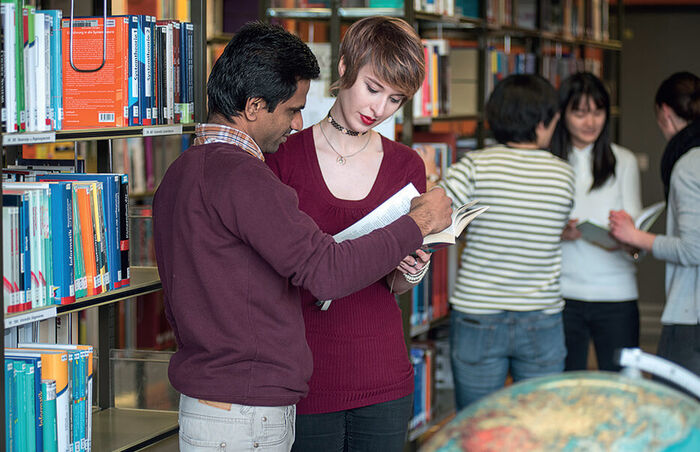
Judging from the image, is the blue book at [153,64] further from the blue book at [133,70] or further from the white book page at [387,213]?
the white book page at [387,213]

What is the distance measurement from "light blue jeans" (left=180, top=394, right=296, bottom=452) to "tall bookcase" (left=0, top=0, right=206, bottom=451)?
0.46 m

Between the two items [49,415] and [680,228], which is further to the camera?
[680,228]

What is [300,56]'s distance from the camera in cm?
170

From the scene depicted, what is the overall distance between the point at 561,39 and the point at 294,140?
3536 mm

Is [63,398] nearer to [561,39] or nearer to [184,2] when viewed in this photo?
[184,2]

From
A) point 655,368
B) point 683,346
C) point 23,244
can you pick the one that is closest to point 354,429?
point 23,244

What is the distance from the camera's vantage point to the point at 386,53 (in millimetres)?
1941

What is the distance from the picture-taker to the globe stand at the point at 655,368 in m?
1.18

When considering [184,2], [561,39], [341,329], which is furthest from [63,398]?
[561,39]

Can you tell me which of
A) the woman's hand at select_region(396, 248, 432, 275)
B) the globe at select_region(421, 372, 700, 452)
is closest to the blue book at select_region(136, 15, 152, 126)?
the woman's hand at select_region(396, 248, 432, 275)

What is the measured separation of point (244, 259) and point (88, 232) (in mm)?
617

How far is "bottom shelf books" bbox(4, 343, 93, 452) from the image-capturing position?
1784 mm

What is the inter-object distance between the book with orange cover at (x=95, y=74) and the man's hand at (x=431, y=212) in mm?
809

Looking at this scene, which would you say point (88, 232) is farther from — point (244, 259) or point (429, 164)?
point (429, 164)
